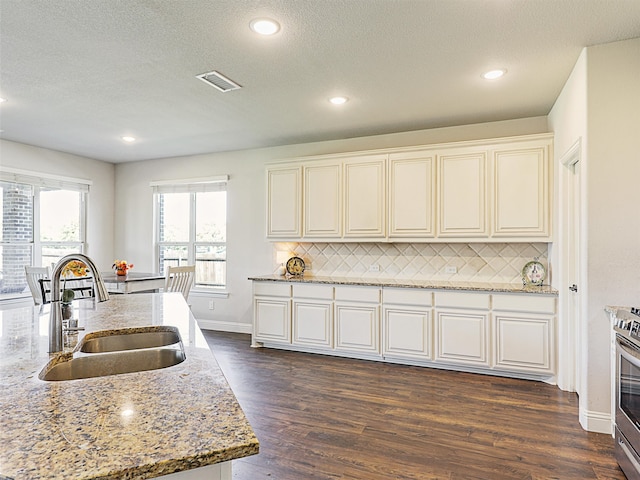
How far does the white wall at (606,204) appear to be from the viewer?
259 centimetres

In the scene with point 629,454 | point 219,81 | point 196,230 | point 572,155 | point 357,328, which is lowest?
point 629,454

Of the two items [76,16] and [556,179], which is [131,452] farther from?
[556,179]

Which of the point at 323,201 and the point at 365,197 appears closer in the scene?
the point at 365,197

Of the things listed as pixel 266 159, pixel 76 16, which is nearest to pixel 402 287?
pixel 266 159

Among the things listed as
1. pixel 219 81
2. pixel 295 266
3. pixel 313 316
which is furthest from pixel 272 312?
pixel 219 81

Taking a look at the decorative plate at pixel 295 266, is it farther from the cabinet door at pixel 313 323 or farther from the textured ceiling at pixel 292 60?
the textured ceiling at pixel 292 60

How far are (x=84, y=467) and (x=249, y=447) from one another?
0.97 ft

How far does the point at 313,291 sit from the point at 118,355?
10.1 feet

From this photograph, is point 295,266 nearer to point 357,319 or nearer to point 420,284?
point 357,319

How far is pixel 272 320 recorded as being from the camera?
4770mm

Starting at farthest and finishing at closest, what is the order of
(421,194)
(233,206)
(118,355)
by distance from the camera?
1. (233,206)
2. (421,194)
3. (118,355)

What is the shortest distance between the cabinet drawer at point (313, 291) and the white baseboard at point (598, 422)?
2530mm

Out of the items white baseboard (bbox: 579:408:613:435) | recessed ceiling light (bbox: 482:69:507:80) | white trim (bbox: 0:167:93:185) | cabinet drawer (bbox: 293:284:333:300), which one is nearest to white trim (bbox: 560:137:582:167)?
recessed ceiling light (bbox: 482:69:507:80)

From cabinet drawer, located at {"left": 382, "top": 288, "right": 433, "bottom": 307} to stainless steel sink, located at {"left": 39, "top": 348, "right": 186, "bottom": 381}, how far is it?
2.92 meters
